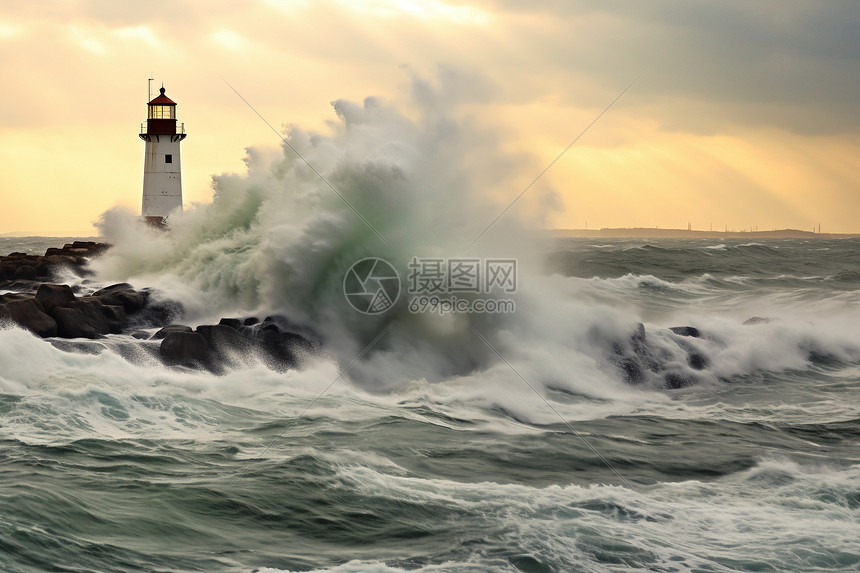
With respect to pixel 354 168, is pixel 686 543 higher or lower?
lower

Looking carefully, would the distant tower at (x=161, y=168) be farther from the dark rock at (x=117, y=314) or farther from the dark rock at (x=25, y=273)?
the dark rock at (x=117, y=314)

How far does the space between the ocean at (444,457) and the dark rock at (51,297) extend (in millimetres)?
1658

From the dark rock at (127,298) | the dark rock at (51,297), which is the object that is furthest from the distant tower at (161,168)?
the dark rock at (51,297)

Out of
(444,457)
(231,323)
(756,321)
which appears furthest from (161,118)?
(444,457)

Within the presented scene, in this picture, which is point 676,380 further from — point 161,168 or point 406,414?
point 161,168

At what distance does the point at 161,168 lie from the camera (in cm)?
2373

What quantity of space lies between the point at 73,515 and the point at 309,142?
10.5 meters

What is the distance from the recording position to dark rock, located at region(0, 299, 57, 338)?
1104cm

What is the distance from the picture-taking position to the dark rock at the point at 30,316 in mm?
11039

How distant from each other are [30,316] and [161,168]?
42.9 ft

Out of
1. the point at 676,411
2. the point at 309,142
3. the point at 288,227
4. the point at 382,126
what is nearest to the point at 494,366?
the point at 676,411

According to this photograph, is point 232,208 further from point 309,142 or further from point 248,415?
point 248,415

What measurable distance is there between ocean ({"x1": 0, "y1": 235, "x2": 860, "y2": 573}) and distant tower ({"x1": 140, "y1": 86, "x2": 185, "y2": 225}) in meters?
Result: 10.5

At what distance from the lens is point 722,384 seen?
1229 cm
